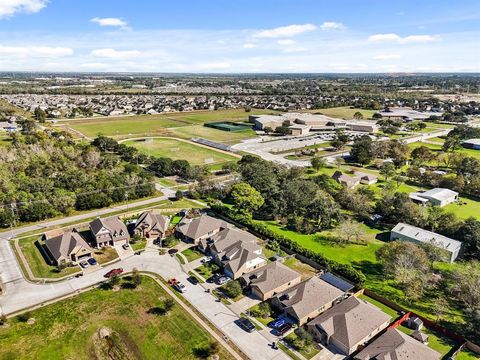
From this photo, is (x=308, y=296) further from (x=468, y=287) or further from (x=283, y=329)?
(x=468, y=287)

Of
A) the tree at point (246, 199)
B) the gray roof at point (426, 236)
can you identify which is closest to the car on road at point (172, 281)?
the tree at point (246, 199)

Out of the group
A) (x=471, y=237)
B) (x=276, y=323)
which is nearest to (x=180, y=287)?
(x=276, y=323)

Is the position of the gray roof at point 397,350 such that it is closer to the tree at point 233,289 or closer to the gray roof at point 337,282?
the gray roof at point 337,282

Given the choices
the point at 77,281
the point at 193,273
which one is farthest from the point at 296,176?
the point at 77,281

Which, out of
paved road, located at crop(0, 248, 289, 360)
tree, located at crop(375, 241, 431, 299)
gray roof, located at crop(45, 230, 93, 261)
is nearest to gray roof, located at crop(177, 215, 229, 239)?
paved road, located at crop(0, 248, 289, 360)

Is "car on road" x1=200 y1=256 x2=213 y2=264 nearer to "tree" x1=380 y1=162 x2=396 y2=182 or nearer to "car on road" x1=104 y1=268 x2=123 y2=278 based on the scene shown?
"car on road" x1=104 y1=268 x2=123 y2=278

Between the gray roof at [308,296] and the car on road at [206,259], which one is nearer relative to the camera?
the gray roof at [308,296]
